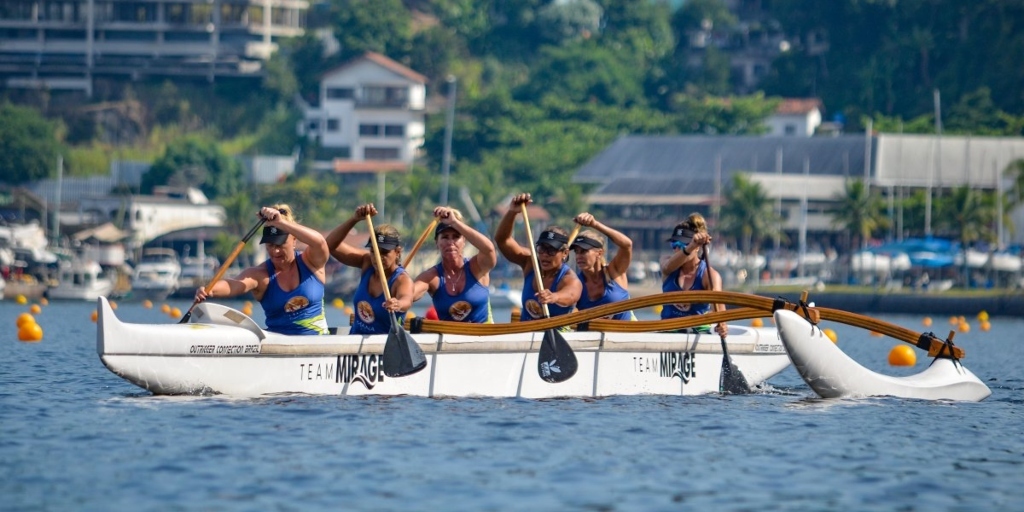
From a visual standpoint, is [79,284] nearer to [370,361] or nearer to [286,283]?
[286,283]

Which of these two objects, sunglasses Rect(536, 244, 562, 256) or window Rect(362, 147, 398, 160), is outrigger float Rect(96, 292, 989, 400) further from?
window Rect(362, 147, 398, 160)

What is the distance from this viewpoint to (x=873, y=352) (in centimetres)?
3675

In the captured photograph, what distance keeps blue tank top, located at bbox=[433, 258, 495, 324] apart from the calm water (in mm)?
1070

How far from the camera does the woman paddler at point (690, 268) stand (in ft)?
67.0

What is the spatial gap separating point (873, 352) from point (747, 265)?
4522cm

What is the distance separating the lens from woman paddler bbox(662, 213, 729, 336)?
2042 cm

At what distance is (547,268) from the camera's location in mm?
20016

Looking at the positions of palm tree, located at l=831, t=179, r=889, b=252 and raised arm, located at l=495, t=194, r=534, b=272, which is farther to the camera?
palm tree, located at l=831, t=179, r=889, b=252

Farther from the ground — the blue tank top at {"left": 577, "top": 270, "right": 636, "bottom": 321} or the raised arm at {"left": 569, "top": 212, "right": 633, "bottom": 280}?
the raised arm at {"left": 569, "top": 212, "right": 633, "bottom": 280}

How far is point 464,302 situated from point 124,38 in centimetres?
11441

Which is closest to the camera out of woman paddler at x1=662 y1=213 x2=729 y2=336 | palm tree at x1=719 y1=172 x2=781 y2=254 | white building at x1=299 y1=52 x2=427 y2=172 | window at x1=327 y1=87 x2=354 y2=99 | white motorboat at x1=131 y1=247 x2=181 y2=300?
woman paddler at x1=662 y1=213 x2=729 y2=336

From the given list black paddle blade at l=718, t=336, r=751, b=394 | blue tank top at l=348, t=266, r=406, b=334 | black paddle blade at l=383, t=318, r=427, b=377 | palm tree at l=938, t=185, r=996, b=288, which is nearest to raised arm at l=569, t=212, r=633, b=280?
black paddle blade at l=718, t=336, r=751, b=394

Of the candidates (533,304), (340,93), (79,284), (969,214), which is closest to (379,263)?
(533,304)

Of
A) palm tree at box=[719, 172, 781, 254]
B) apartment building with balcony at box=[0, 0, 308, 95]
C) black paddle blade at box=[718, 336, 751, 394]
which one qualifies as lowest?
black paddle blade at box=[718, 336, 751, 394]
